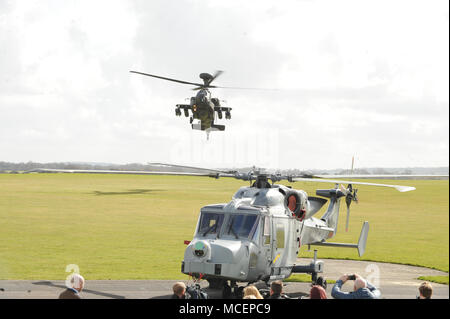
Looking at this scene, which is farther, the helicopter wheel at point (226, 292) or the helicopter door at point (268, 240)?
the helicopter door at point (268, 240)

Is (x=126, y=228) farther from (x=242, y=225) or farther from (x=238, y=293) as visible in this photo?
(x=242, y=225)

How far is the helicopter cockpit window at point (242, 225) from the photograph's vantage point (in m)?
14.3

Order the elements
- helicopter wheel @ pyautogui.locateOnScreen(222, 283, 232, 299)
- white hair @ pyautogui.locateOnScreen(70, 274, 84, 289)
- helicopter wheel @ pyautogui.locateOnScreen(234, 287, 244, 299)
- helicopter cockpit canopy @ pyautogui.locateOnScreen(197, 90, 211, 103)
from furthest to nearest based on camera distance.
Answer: helicopter cockpit canopy @ pyautogui.locateOnScreen(197, 90, 211, 103) → helicopter wheel @ pyautogui.locateOnScreen(234, 287, 244, 299) → helicopter wheel @ pyautogui.locateOnScreen(222, 283, 232, 299) → white hair @ pyautogui.locateOnScreen(70, 274, 84, 289)

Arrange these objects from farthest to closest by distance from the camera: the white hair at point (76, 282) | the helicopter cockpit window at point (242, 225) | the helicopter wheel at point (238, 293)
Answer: the helicopter wheel at point (238, 293) → the helicopter cockpit window at point (242, 225) → the white hair at point (76, 282)

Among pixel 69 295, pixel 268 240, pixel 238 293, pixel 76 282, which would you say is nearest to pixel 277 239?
pixel 268 240

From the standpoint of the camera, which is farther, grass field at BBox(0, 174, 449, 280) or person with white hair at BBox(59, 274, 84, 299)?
grass field at BBox(0, 174, 449, 280)

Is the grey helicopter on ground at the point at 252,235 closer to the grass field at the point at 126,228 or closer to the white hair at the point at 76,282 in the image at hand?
the grass field at the point at 126,228

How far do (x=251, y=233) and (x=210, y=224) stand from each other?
3.77 feet

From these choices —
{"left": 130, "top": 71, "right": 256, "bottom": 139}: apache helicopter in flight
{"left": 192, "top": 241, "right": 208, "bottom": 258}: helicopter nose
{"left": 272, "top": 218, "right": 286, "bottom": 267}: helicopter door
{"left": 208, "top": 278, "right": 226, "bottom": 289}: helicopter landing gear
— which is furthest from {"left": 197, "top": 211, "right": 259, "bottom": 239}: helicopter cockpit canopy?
{"left": 130, "top": 71, "right": 256, "bottom": 139}: apache helicopter in flight

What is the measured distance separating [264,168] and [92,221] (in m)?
22.8

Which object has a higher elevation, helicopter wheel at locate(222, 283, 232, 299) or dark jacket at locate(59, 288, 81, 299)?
dark jacket at locate(59, 288, 81, 299)

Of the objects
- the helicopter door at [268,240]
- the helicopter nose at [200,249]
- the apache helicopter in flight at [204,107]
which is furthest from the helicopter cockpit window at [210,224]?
the apache helicopter in flight at [204,107]

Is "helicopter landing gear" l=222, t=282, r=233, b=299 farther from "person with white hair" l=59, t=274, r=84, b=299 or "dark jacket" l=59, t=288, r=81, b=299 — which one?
"dark jacket" l=59, t=288, r=81, b=299

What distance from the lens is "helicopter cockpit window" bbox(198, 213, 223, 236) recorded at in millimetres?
14500
